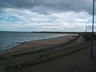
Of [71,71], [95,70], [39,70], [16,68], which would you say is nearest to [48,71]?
[39,70]

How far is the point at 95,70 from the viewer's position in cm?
549

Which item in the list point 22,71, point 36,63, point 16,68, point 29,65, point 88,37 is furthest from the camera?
point 88,37

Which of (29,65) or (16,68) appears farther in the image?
(29,65)

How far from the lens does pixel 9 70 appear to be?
5.49m

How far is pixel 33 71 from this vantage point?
5457mm

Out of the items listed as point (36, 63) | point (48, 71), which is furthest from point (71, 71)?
point (36, 63)

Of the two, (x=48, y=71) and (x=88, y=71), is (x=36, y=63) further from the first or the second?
(x=88, y=71)

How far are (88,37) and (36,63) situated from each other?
2119 cm

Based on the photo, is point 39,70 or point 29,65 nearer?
point 39,70

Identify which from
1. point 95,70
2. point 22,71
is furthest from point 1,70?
point 95,70

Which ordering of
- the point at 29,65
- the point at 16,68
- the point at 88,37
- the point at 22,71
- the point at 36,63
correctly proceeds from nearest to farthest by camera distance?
the point at 22,71 → the point at 16,68 → the point at 29,65 → the point at 36,63 → the point at 88,37

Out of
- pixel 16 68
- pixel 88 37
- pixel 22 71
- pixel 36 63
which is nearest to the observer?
pixel 22 71

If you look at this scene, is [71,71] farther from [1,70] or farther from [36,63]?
[1,70]

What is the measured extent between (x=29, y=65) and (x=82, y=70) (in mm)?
3100
